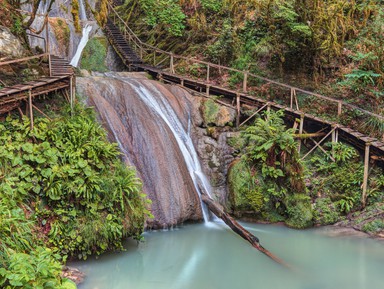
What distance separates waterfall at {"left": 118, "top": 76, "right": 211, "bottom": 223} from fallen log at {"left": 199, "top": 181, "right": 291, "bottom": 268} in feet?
0.83

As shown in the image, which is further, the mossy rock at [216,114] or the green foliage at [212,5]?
the green foliage at [212,5]

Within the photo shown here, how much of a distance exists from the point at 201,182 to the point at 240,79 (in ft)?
22.8

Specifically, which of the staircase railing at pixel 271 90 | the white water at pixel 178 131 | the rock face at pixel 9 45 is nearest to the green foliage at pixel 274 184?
the white water at pixel 178 131

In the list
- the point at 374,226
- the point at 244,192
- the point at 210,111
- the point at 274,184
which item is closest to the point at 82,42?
the point at 210,111

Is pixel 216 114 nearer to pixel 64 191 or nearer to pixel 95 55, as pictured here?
pixel 64 191

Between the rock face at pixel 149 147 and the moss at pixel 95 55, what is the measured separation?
20.6 feet

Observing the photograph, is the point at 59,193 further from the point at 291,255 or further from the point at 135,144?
the point at 291,255

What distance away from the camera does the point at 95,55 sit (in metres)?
18.5

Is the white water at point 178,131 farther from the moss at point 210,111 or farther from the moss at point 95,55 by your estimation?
the moss at point 95,55

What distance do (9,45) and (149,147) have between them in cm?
491

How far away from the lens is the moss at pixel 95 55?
59.0ft

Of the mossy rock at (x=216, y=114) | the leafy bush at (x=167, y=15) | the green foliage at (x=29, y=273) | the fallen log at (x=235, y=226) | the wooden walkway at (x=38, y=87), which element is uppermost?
the leafy bush at (x=167, y=15)

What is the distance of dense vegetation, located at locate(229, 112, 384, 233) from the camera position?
10.7 metres

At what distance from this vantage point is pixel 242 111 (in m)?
13.8
